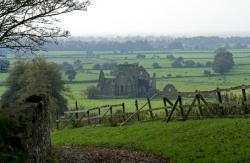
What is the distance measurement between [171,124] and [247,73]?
101 m

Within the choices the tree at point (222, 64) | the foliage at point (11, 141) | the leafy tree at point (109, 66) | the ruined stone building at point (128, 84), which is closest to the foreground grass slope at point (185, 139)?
the foliage at point (11, 141)

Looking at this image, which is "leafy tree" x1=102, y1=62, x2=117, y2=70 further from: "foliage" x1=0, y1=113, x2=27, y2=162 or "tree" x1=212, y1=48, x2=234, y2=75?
"foliage" x1=0, y1=113, x2=27, y2=162

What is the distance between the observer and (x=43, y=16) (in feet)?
59.8

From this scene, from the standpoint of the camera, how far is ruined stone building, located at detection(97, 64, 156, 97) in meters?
93.6

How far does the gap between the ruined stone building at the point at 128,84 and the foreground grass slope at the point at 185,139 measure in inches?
2552

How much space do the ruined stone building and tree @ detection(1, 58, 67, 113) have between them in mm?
31127

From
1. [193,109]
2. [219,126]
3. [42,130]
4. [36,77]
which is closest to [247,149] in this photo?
[219,126]

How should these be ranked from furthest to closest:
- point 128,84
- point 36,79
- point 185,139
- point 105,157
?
point 128,84 → point 36,79 → point 185,139 → point 105,157

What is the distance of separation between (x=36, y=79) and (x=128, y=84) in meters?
39.6

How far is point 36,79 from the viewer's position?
2269 inches

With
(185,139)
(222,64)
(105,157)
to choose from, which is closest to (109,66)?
(222,64)

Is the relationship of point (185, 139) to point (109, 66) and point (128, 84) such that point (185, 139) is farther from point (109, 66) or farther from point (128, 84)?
point (109, 66)

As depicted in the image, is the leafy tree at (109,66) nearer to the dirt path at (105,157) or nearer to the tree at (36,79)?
the tree at (36,79)

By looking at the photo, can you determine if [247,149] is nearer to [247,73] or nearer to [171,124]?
[171,124]
